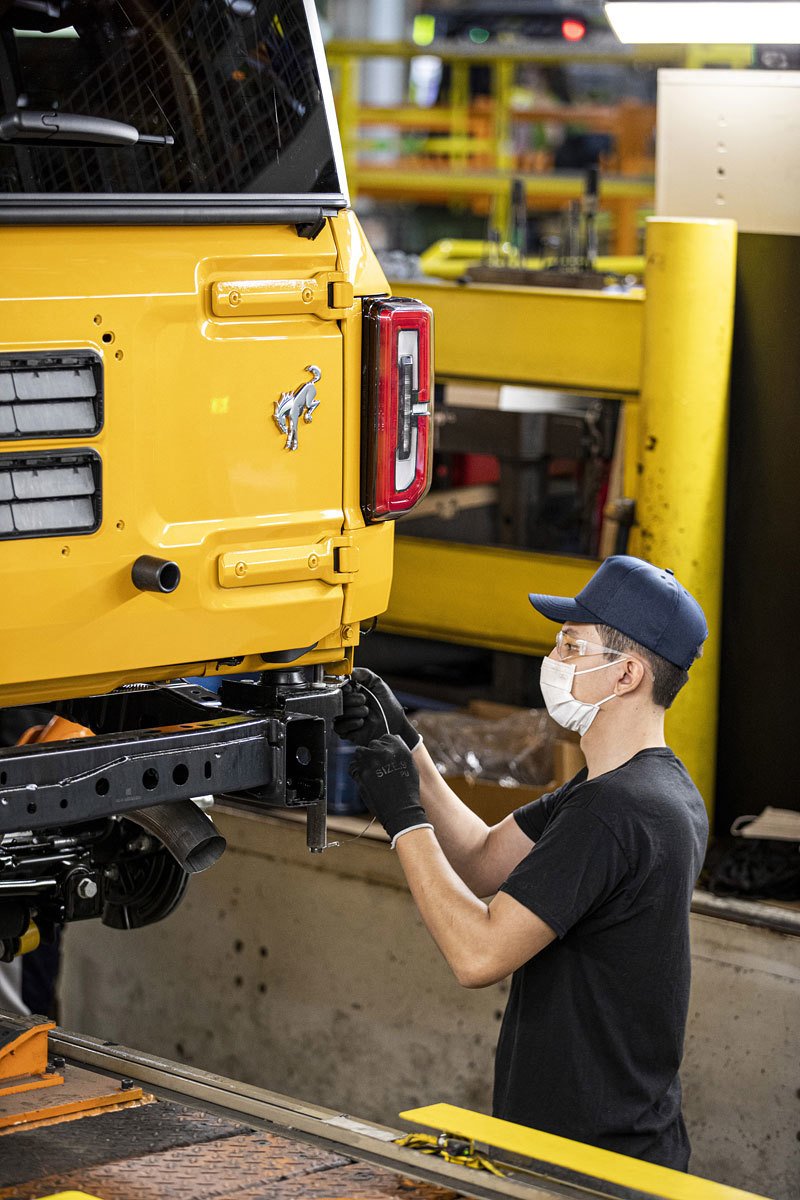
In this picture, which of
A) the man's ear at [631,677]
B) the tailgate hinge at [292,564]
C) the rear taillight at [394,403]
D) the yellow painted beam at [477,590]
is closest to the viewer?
the man's ear at [631,677]

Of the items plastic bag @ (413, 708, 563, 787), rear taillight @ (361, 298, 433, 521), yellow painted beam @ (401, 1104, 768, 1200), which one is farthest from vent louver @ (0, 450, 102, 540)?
plastic bag @ (413, 708, 563, 787)

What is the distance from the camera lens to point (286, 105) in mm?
3549

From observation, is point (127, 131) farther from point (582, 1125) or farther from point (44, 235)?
point (582, 1125)

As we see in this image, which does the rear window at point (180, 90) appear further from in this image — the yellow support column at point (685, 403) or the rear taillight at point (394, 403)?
the yellow support column at point (685, 403)

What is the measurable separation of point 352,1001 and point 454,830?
5.08 ft

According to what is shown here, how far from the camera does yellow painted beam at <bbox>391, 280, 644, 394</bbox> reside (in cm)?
543

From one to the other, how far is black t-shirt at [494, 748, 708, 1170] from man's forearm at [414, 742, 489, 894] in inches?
19.1

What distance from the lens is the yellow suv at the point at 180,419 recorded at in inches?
124

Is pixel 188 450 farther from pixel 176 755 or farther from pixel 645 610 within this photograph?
pixel 645 610

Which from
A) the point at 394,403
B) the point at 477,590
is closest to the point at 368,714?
the point at 394,403

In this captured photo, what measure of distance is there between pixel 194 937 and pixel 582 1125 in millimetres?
2473

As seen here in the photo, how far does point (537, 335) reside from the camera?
18.4ft

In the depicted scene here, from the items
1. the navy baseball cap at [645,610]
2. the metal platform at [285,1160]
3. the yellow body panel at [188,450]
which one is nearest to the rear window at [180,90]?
the yellow body panel at [188,450]

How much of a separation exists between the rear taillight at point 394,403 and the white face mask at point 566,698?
538 millimetres
